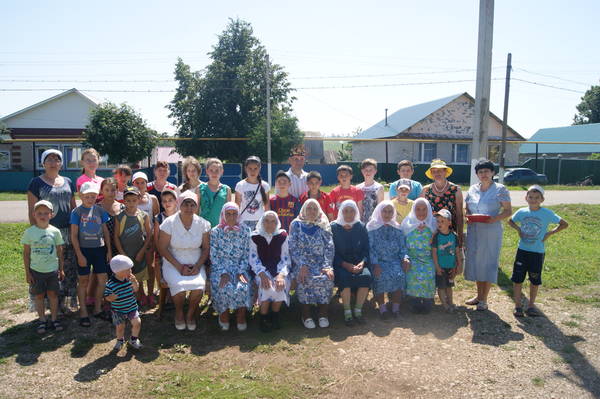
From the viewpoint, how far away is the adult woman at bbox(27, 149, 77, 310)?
4844mm

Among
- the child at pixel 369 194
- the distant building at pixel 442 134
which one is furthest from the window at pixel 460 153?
the child at pixel 369 194

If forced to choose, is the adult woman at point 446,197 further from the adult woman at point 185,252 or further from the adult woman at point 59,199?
the adult woman at point 59,199

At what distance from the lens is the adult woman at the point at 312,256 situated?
16.6 feet

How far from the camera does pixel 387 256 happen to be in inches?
213

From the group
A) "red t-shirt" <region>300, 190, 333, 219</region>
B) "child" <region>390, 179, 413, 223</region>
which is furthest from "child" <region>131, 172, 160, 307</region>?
"child" <region>390, 179, 413, 223</region>

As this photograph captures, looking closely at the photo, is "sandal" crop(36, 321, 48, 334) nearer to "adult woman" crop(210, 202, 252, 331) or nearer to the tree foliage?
"adult woman" crop(210, 202, 252, 331)

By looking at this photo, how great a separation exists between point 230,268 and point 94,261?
1596 millimetres

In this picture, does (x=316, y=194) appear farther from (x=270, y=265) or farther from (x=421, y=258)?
(x=421, y=258)

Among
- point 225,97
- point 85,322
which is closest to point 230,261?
point 85,322

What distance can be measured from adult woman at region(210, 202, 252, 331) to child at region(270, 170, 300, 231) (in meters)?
0.77

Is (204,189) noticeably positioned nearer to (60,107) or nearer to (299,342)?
(299,342)

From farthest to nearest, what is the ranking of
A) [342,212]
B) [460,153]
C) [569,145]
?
[569,145] < [460,153] < [342,212]

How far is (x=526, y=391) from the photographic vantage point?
3.61 metres

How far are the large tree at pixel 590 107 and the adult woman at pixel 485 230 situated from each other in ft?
193
